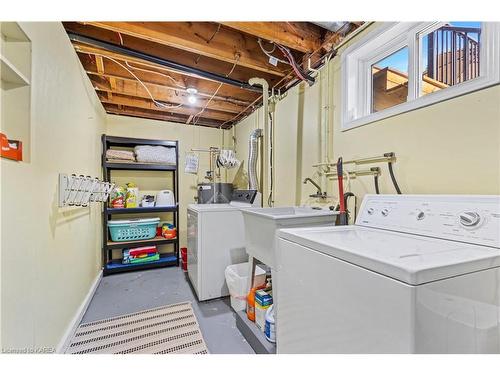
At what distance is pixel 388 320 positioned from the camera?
1.92 ft

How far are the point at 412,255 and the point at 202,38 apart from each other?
6.53 ft

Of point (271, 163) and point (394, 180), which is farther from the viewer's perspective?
point (271, 163)

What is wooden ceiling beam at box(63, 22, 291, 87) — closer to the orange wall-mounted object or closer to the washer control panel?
the orange wall-mounted object

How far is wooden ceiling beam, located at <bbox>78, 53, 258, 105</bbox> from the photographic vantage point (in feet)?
7.29

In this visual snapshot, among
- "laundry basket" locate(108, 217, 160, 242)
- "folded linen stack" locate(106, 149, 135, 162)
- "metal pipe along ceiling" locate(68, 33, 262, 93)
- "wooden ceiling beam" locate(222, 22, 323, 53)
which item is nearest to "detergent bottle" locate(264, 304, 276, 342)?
"wooden ceiling beam" locate(222, 22, 323, 53)

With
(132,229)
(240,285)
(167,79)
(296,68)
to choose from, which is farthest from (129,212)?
(296,68)

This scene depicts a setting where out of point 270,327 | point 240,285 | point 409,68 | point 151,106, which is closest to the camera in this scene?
point 409,68

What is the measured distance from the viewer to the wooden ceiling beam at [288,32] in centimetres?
157

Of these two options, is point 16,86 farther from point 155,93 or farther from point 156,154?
point 156,154

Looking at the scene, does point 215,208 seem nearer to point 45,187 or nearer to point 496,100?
point 45,187

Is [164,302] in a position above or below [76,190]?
below

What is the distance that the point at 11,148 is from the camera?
951 millimetres

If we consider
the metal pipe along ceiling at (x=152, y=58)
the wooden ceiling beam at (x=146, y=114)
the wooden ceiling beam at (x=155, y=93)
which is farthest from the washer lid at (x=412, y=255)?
the wooden ceiling beam at (x=146, y=114)

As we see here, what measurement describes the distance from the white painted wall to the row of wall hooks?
0.06m
